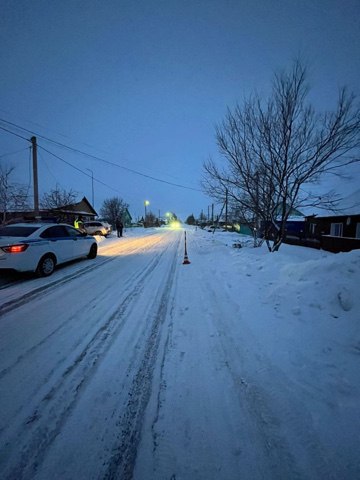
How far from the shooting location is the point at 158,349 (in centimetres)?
299

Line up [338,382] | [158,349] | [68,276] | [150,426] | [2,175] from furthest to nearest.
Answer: [2,175]
[68,276]
[158,349]
[338,382]
[150,426]

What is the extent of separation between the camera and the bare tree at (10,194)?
19.4 m

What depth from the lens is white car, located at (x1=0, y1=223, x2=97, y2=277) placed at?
5.62 meters

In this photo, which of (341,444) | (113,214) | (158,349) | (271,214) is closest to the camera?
(341,444)

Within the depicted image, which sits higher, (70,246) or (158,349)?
(70,246)

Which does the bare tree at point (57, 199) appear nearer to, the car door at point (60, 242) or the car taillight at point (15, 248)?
the car door at point (60, 242)

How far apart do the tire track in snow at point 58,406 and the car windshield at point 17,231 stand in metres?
4.45

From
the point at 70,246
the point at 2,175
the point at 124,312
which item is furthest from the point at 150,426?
the point at 2,175

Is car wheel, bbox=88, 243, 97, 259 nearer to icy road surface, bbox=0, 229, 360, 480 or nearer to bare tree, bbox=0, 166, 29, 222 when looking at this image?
icy road surface, bbox=0, 229, 360, 480

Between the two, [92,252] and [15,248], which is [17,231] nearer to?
[15,248]

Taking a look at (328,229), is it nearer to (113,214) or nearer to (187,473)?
(187,473)

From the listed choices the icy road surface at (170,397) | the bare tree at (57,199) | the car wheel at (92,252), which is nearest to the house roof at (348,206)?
the car wheel at (92,252)

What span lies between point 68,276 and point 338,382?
6.76 m

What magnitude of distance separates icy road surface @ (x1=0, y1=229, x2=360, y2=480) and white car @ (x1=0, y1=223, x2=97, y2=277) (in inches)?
Result: 72.7
